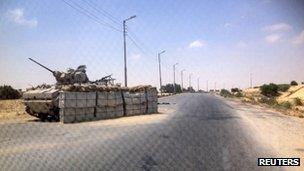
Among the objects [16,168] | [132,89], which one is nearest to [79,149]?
[16,168]

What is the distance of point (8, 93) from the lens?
4441 cm

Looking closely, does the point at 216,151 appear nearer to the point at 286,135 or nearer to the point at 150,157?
the point at 150,157

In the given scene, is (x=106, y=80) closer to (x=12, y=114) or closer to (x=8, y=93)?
(x=12, y=114)

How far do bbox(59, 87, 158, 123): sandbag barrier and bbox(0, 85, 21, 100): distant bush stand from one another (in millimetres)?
24346

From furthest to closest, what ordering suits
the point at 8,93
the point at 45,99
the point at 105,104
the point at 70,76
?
the point at 8,93, the point at 70,76, the point at 105,104, the point at 45,99

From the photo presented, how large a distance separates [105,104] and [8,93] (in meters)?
27.9

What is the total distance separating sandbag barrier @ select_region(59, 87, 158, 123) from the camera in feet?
58.2

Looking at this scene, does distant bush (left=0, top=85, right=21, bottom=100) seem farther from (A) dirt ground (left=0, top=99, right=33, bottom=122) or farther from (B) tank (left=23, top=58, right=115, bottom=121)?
(B) tank (left=23, top=58, right=115, bottom=121)

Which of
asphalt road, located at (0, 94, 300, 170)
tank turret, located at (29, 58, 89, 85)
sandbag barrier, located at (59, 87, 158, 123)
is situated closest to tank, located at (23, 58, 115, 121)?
sandbag barrier, located at (59, 87, 158, 123)

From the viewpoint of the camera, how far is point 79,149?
10211 mm

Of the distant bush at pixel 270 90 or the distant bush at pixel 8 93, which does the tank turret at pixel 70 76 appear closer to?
the distant bush at pixel 8 93

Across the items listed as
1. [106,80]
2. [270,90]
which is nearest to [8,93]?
[106,80]

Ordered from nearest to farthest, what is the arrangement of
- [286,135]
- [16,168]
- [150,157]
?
1. [16,168]
2. [150,157]
3. [286,135]

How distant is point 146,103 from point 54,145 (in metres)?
14.4
